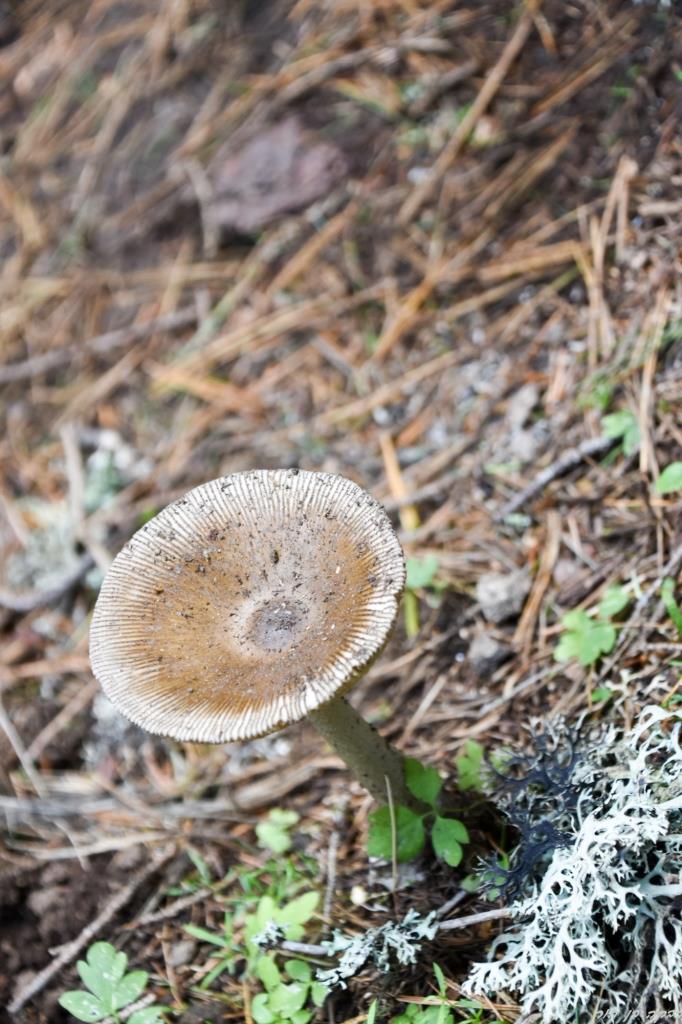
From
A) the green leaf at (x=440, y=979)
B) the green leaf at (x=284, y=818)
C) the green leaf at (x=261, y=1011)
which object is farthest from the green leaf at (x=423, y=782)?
the green leaf at (x=261, y=1011)

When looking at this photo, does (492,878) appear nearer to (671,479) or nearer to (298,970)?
(298,970)

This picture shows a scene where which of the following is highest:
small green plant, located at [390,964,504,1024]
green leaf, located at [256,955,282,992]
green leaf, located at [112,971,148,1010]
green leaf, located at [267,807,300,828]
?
green leaf, located at [112,971,148,1010]


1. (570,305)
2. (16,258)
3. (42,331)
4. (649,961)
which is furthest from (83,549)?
(649,961)

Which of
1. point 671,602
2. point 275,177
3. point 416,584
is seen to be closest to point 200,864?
point 416,584

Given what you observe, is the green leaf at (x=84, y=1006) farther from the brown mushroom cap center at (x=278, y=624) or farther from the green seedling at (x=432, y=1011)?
the brown mushroom cap center at (x=278, y=624)

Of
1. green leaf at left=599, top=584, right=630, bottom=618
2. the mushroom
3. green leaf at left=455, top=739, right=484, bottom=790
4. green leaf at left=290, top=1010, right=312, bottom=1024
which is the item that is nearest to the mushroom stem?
the mushroom

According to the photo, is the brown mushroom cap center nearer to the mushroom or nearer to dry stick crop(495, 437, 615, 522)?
the mushroom

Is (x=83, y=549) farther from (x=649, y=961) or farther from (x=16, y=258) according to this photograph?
(x=649, y=961)
